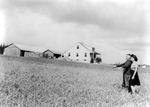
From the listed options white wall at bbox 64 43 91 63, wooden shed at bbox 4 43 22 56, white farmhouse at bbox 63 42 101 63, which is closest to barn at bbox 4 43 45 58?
wooden shed at bbox 4 43 22 56

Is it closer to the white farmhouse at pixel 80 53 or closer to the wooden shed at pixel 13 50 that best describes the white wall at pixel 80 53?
the white farmhouse at pixel 80 53

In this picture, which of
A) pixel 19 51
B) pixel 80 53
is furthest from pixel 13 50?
pixel 80 53

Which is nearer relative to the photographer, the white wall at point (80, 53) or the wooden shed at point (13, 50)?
the wooden shed at point (13, 50)

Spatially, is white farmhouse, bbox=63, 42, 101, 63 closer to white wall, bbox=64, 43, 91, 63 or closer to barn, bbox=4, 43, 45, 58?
white wall, bbox=64, 43, 91, 63

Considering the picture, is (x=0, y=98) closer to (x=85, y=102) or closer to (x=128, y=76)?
(x=85, y=102)

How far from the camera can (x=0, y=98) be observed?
557cm

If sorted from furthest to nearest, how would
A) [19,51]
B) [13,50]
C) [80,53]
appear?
[80,53], [13,50], [19,51]

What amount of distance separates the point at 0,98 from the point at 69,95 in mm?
2180

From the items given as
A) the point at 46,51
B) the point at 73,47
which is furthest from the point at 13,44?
the point at 73,47

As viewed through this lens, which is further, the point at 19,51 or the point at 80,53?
the point at 80,53

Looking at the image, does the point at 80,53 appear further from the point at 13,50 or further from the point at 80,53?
the point at 13,50

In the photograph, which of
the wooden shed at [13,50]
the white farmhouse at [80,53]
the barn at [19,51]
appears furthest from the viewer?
the white farmhouse at [80,53]

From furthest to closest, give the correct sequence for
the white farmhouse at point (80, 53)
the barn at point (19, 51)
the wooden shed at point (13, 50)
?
the white farmhouse at point (80, 53), the wooden shed at point (13, 50), the barn at point (19, 51)

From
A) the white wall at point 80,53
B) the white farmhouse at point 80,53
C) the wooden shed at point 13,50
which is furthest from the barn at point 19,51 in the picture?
the white wall at point 80,53
